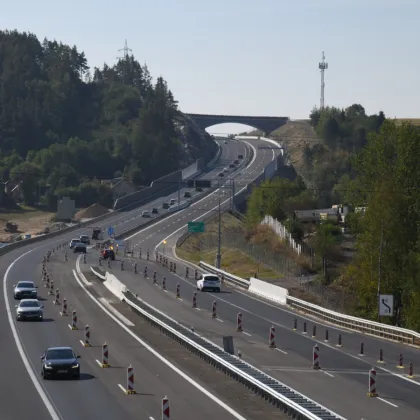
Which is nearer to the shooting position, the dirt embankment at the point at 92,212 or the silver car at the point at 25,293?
the silver car at the point at 25,293

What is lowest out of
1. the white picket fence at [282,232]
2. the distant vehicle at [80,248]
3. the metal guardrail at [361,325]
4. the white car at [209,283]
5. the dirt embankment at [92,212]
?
the dirt embankment at [92,212]

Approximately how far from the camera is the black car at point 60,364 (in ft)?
115

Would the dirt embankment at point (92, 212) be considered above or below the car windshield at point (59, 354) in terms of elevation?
below

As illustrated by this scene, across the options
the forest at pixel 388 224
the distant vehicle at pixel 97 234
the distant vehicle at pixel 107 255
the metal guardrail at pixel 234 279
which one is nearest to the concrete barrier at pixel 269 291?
the metal guardrail at pixel 234 279

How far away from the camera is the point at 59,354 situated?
1404 inches

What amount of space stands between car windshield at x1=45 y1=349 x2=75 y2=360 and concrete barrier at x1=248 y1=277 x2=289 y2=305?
3413 cm

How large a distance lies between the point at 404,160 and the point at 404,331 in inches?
968

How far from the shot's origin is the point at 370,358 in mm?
44156

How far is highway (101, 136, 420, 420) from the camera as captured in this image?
3225cm

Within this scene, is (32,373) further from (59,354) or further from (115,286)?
(115,286)

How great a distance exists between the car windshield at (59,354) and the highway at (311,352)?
7.02m

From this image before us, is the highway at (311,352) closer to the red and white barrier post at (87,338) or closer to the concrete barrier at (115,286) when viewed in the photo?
the concrete barrier at (115,286)

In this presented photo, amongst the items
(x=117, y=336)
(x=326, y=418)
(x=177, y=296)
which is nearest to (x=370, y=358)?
(x=117, y=336)

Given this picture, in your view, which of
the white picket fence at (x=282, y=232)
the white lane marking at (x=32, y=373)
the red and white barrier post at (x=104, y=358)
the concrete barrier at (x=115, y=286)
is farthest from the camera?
the white picket fence at (x=282, y=232)
